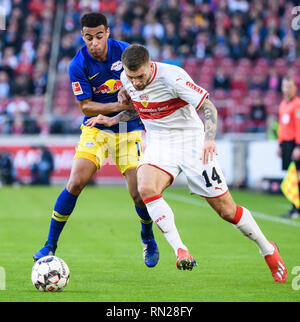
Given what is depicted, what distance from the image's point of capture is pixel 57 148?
67.5 feet

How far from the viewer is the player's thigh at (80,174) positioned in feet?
22.7

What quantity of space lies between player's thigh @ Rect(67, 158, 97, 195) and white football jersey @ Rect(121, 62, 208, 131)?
31.9 inches

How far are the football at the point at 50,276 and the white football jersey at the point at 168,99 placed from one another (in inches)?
62.0

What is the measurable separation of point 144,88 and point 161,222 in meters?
1.19

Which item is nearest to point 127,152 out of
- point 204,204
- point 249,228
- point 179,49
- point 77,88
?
point 77,88

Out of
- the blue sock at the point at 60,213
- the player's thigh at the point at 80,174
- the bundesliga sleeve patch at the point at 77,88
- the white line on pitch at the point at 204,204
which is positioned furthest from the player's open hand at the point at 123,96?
the white line on pitch at the point at 204,204

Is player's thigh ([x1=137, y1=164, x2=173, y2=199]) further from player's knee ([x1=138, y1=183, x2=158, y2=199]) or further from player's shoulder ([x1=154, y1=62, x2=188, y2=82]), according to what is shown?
player's shoulder ([x1=154, y1=62, x2=188, y2=82])

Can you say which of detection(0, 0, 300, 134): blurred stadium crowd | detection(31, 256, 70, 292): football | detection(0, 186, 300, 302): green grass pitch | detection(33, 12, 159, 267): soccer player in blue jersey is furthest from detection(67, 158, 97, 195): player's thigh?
detection(0, 0, 300, 134): blurred stadium crowd

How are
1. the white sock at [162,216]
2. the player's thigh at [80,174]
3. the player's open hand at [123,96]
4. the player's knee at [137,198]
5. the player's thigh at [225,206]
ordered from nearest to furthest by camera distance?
the white sock at [162,216] → the player's thigh at [225,206] → the player's open hand at [123,96] → the player's thigh at [80,174] → the player's knee at [137,198]

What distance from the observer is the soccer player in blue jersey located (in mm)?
6918

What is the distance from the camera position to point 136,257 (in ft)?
25.3

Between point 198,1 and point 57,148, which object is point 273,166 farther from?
point 198,1

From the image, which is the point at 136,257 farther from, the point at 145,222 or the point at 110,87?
the point at 110,87

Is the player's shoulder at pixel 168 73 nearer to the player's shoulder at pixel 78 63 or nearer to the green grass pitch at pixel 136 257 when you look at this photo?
the player's shoulder at pixel 78 63
